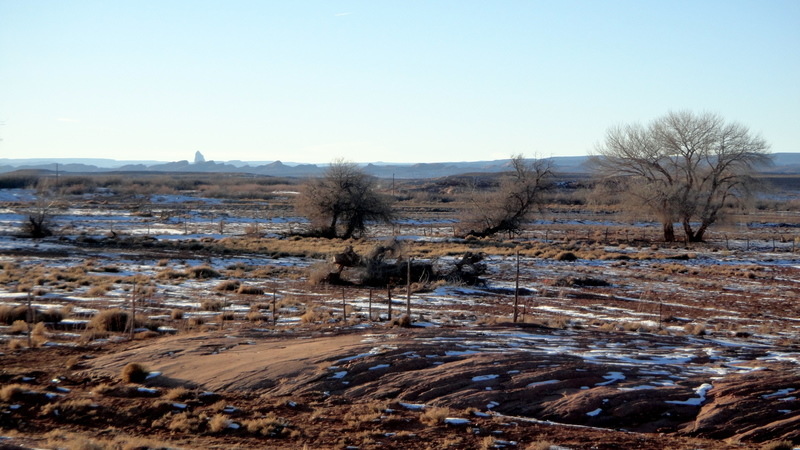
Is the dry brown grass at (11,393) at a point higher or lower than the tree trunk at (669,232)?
higher

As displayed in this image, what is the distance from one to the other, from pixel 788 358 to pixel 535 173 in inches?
1750

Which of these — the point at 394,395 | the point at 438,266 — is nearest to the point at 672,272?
the point at 438,266

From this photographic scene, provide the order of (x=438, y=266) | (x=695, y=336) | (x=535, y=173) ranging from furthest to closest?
(x=535, y=173) → (x=438, y=266) → (x=695, y=336)

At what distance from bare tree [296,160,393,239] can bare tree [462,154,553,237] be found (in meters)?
7.27

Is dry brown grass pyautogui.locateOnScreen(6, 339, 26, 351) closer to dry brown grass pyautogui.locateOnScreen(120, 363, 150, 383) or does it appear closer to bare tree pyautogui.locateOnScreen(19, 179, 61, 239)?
dry brown grass pyautogui.locateOnScreen(120, 363, 150, 383)

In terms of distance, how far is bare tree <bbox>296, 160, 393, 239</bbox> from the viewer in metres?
49.8

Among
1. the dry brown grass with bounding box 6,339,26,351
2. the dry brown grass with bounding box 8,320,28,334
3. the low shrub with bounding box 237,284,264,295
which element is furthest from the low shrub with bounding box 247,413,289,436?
the low shrub with bounding box 237,284,264,295

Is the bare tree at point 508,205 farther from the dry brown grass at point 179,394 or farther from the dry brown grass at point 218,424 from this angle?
the dry brown grass at point 218,424

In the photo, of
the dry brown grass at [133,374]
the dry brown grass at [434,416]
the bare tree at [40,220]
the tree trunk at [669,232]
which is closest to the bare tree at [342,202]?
the bare tree at [40,220]

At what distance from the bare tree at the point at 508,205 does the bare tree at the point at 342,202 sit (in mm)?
7270

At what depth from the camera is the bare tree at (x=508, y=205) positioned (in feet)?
178

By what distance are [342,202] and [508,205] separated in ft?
44.6

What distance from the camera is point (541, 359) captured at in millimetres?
11070

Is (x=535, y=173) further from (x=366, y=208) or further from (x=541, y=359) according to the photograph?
(x=541, y=359)
